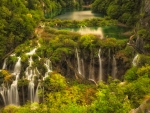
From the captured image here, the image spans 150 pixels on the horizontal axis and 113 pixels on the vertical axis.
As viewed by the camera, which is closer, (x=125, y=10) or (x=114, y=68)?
(x=114, y=68)

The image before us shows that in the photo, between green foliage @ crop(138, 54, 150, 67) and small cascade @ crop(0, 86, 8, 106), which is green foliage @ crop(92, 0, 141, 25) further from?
small cascade @ crop(0, 86, 8, 106)

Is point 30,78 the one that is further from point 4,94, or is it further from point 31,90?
point 4,94

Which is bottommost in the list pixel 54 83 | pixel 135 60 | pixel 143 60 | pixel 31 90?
pixel 31 90

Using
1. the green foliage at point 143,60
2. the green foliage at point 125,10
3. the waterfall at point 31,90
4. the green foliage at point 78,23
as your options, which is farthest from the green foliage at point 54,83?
the green foliage at point 125,10

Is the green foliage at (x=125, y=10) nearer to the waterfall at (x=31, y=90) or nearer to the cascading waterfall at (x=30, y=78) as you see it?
the cascading waterfall at (x=30, y=78)

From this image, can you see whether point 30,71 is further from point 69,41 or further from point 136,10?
point 136,10

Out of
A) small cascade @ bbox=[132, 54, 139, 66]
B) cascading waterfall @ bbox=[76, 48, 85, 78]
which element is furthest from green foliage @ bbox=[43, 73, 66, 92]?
small cascade @ bbox=[132, 54, 139, 66]

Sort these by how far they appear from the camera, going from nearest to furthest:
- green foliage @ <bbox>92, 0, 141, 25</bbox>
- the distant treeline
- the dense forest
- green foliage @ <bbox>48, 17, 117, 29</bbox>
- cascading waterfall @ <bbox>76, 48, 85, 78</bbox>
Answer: the dense forest
cascading waterfall @ <bbox>76, 48, 85, 78</bbox>
the distant treeline
green foliage @ <bbox>92, 0, 141, 25</bbox>
green foliage @ <bbox>48, 17, 117, 29</bbox>

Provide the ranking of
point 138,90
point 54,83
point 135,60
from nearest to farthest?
point 138,90 → point 54,83 → point 135,60

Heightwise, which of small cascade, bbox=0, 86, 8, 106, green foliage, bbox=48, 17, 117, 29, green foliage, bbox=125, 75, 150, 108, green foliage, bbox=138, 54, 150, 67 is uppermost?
green foliage, bbox=48, 17, 117, 29

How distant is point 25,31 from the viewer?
46.6 m

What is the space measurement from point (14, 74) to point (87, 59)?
39.9 feet

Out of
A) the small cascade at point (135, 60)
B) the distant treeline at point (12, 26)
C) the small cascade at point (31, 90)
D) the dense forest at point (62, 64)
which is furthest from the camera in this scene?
the distant treeline at point (12, 26)

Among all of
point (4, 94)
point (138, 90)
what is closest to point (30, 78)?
point (4, 94)
